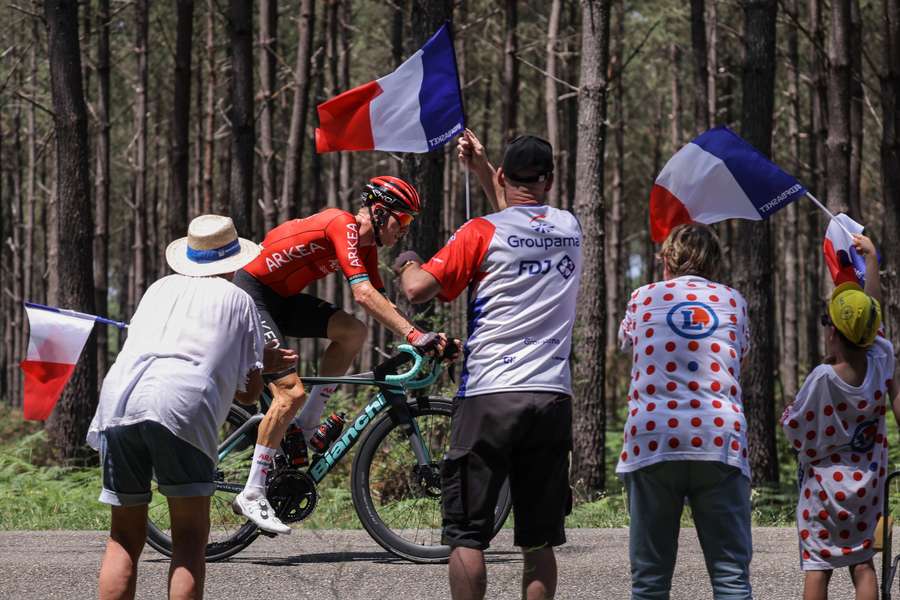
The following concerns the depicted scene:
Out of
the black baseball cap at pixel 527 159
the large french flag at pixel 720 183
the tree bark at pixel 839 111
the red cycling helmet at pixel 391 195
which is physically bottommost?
the black baseball cap at pixel 527 159

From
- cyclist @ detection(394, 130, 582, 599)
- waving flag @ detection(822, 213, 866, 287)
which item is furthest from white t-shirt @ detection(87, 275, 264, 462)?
waving flag @ detection(822, 213, 866, 287)

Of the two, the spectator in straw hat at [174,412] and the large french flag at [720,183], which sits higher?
the large french flag at [720,183]

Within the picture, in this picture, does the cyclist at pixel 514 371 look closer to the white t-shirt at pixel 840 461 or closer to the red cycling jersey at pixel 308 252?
the white t-shirt at pixel 840 461

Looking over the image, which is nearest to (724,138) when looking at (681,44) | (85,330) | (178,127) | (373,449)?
(373,449)

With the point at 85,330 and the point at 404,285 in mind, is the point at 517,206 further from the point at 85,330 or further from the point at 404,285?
the point at 85,330

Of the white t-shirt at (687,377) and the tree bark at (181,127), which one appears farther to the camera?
the tree bark at (181,127)

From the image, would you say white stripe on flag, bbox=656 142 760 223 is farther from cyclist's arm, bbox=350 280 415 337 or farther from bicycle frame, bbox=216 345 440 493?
cyclist's arm, bbox=350 280 415 337

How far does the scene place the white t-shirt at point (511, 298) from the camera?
15.9ft

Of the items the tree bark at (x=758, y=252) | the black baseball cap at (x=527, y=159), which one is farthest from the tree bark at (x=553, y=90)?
the black baseball cap at (x=527, y=159)

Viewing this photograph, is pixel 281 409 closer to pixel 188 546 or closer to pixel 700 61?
pixel 188 546

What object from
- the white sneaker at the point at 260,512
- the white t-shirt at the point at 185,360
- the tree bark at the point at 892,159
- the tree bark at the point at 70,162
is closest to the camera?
the white t-shirt at the point at 185,360

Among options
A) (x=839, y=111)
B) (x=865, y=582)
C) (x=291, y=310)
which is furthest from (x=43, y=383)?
(x=839, y=111)

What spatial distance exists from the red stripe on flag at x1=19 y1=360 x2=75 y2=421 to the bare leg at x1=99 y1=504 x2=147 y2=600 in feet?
6.71

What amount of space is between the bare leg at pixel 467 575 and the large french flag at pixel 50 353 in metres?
2.93
